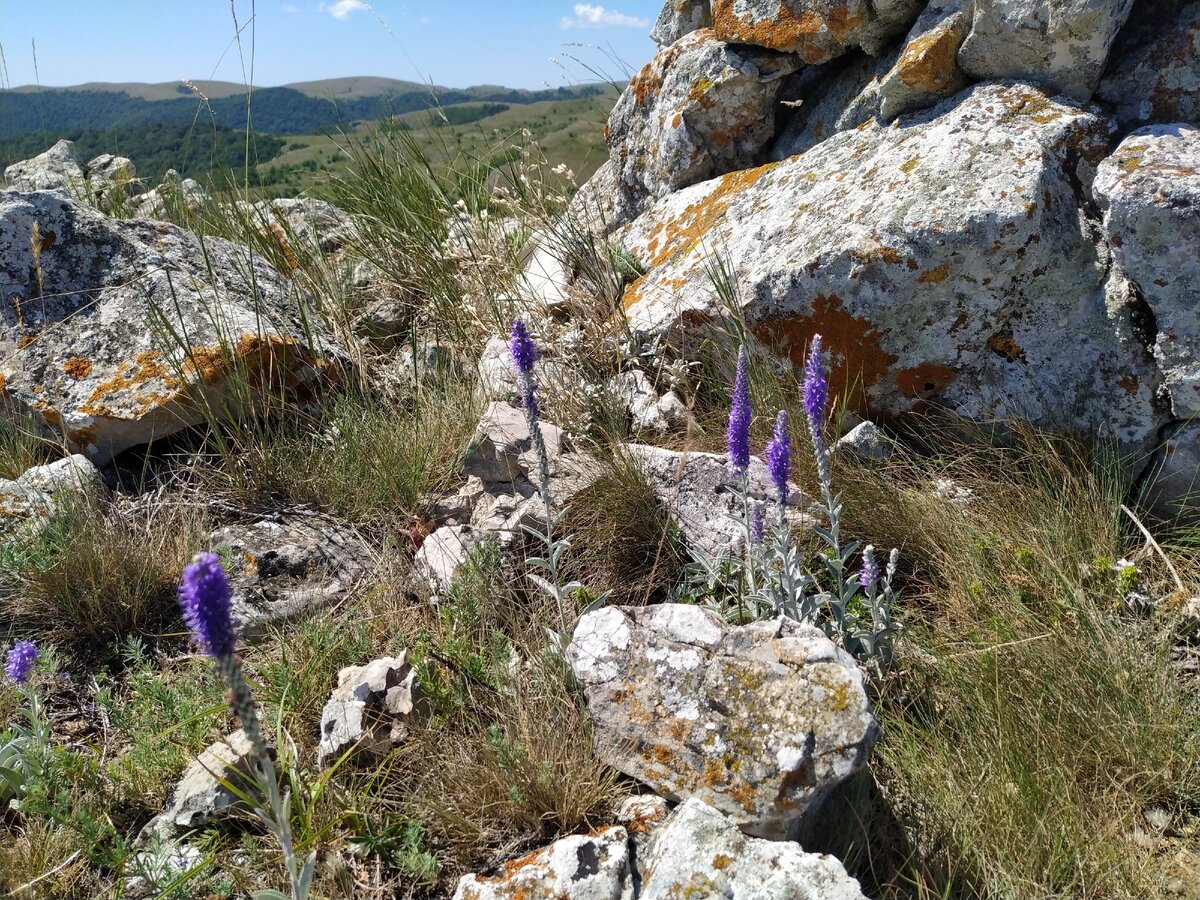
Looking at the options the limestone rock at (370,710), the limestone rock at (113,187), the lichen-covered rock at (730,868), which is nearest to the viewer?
the lichen-covered rock at (730,868)

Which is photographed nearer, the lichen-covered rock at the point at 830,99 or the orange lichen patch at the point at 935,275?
the orange lichen patch at the point at 935,275

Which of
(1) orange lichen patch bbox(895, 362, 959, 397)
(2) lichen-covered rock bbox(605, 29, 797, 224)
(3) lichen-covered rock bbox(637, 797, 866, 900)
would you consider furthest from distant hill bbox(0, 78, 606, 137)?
(3) lichen-covered rock bbox(637, 797, 866, 900)

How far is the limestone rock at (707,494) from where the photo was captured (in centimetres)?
330

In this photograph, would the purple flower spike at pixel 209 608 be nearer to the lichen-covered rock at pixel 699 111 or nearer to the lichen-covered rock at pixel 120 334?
the lichen-covered rock at pixel 120 334

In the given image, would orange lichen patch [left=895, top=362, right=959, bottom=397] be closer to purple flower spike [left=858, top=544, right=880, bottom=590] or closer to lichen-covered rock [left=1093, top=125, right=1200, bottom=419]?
Result: lichen-covered rock [left=1093, top=125, right=1200, bottom=419]

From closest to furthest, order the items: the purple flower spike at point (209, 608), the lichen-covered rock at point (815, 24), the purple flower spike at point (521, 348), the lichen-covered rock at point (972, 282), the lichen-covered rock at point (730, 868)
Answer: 1. the purple flower spike at point (209, 608)
2. the lichen-covered rock at point (730, 868)
3. the purple flower spike at point (521, 348)
4. the lichen-covered rock at point (972, 282)
5. the lichen-covered rock at point (815, 24)

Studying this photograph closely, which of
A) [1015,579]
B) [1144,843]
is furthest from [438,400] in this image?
[1144,843]

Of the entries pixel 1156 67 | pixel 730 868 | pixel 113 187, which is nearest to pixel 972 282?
pixel 1156 67

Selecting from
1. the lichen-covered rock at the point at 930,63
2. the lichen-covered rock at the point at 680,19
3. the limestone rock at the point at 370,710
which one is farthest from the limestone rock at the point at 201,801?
the lichen-covered rock at the point at 680,19

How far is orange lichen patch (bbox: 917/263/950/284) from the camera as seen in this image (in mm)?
3363

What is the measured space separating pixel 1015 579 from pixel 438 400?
2.79 meters

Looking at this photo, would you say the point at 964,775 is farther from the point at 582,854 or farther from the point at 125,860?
the point at 125,860

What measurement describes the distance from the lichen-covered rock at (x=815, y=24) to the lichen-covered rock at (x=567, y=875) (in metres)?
4.04

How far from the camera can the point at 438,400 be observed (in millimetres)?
4270
